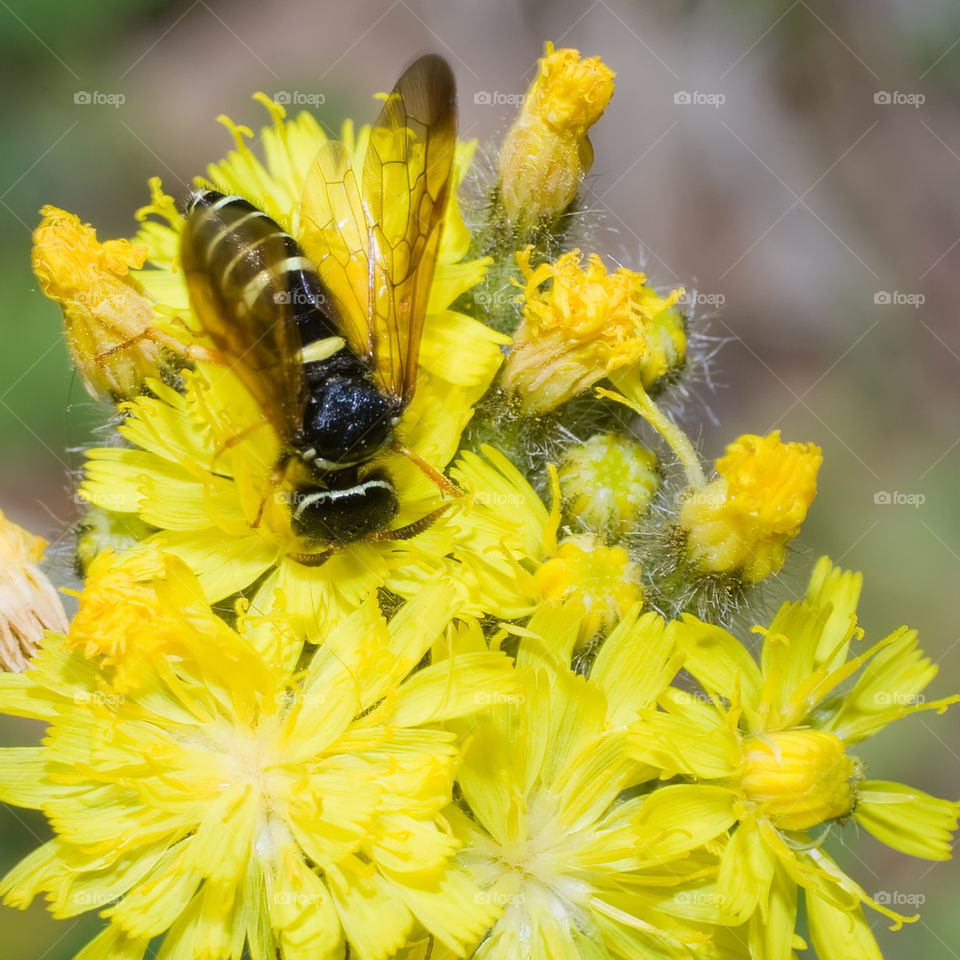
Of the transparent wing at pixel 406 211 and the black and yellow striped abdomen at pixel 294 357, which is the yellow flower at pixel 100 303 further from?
the transparent wing at pixel 406 211

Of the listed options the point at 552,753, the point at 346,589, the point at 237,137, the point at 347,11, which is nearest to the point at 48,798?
the point at 346,589

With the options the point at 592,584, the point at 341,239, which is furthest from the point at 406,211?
the point at 592,584

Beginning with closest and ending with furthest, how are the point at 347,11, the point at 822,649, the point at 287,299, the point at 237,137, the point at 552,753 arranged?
the point at 287,299
the point at 552,753
the point at 822,649
the point at 237,137
the point at 347,11

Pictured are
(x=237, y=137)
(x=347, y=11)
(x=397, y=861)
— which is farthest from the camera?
(x=347, y=11)

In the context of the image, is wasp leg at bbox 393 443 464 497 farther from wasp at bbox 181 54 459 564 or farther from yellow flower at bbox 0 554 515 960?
yellow flower at bbox 0 554 515 960

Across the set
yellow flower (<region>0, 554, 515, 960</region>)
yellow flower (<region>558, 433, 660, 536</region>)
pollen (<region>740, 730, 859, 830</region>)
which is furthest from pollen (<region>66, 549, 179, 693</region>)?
pollen (<region>740, 730, 859, 830</region>)

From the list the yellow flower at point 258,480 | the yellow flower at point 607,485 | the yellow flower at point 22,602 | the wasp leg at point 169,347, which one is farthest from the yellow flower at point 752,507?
the yellow flower at point 22,602

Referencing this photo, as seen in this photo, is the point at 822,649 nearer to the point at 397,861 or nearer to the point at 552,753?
the point at 552,753
